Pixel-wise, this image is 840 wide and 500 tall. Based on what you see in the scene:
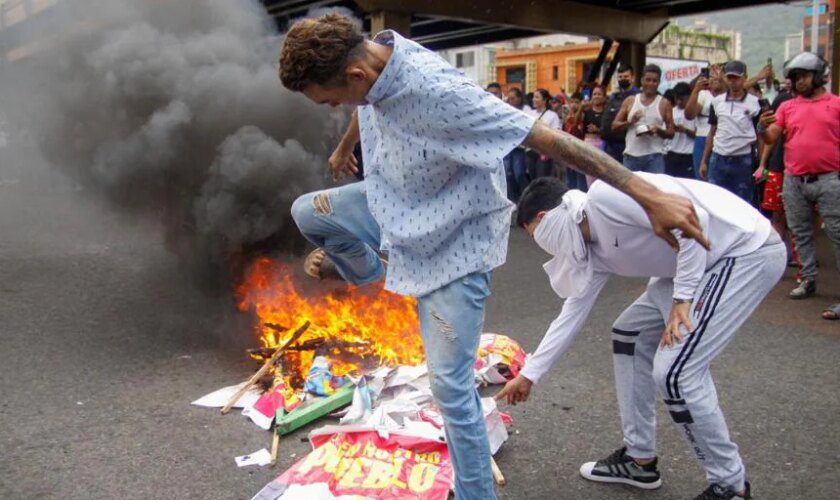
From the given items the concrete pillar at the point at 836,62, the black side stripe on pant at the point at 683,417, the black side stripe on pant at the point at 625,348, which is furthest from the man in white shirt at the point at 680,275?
the concrete pillar at the point at 836,62

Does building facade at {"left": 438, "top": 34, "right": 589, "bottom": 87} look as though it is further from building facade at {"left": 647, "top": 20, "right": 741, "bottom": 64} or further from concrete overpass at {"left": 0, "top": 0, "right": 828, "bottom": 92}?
concrete overpass at {"left": 0, "top": 0, "right": 828, "bottom": 92}

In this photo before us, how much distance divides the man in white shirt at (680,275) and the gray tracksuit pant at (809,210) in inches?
139

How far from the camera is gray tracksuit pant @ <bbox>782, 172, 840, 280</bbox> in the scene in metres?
5.74

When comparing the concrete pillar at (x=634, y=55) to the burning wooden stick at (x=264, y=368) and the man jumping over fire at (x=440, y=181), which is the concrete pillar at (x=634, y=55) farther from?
the man jumping over fire at (x=440, y=181)

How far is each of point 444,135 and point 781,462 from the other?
2.21m

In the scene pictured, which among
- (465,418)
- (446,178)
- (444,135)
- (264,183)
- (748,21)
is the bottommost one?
(465,418)

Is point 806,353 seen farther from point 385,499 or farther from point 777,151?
point 385,499

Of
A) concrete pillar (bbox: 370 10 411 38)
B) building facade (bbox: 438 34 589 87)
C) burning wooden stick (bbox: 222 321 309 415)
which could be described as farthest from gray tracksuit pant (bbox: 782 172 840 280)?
building facade (bbox: 438 34 589 87)

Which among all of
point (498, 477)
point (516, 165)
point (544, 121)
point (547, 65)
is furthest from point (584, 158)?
point (547, 65)

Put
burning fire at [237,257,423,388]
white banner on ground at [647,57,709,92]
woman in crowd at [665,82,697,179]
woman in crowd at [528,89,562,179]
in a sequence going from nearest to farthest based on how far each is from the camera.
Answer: burning fire at [237,257,423,388] < woman in crowd at [665,82,697,179] < woman in crowd at [528,89,562,179] < white banner on ground at [647,57,709,92]

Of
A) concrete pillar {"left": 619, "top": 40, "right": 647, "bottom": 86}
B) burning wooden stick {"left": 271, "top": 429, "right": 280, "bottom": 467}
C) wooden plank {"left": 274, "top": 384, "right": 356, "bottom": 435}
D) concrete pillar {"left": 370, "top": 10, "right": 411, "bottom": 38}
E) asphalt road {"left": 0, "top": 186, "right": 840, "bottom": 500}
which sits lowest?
asphalt road {"left": 0, "top": 186, "right": 840, "bottom": 500}

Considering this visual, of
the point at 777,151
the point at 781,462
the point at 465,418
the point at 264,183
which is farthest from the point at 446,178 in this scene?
the point at 777,151

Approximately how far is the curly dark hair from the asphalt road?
5.80 feet

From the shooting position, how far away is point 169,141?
587cm
